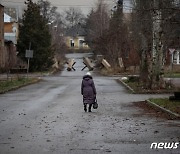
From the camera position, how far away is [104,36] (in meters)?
69.8

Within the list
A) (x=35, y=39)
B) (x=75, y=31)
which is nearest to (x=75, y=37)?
(x=75, y=31)

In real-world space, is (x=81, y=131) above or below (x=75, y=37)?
below

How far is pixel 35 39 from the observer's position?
6825 cm

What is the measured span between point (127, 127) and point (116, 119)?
229 cm

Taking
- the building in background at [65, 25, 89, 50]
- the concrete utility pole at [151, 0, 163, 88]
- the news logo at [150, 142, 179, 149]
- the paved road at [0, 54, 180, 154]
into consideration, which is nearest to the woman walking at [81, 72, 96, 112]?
the paved road at [0, 54, 180, 154]

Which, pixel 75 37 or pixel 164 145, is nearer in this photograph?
pixel 164 145

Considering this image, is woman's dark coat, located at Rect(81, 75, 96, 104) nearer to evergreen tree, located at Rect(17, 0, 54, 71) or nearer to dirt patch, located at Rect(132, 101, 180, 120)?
dirt patch, located at Rect(132, 101, 180, 120)

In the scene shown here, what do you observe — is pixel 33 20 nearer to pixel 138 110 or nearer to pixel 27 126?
pixel 138 110

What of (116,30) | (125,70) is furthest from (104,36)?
(125,70)

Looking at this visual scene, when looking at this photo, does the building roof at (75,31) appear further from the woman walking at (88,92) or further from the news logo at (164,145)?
the news logo at (164,145)

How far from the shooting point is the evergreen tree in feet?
223

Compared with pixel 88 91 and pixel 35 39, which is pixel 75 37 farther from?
pixel 88 91

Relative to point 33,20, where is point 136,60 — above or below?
below

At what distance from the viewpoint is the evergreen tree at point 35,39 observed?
67875 millimetres
